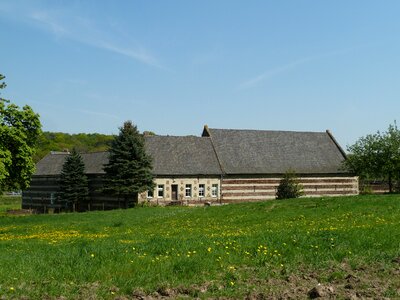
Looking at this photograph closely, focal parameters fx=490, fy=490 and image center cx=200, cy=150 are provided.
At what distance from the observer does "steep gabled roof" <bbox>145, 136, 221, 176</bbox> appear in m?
54.4

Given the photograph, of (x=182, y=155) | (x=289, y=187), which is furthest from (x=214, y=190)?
(x=289, y=187)

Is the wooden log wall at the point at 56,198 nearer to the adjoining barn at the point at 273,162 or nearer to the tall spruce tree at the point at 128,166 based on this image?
the tall spruce tree at the point at 128,166

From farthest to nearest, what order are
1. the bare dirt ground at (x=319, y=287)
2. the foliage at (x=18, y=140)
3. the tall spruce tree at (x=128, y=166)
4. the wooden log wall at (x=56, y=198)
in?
the wooden log wall at (x=56, y=198)
the tall spruce tree at (x=128, y=166)
the foliage at (x=18, y=140)
the bare dirt ground at (x=319, y=287)

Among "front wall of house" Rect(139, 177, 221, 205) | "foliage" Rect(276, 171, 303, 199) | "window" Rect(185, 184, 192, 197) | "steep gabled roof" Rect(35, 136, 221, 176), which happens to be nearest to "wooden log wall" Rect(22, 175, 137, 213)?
"steep gabled roof" Rect(35, 136, 221, 176)

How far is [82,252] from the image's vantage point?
12.0m

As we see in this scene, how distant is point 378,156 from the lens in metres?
54.0

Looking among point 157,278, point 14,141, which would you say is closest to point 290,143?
point 14,141

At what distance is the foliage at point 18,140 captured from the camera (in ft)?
96.4

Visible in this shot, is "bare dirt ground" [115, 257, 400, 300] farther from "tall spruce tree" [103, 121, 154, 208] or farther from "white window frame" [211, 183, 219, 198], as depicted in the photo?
"white window frame" [211, 183, 219, 198]

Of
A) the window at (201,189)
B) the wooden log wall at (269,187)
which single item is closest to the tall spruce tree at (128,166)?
the window at (201,189)

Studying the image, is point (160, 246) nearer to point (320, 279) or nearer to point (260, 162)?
point (320, 279)

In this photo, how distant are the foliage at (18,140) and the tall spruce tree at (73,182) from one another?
2591 centimetres

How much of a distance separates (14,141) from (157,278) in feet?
74.9

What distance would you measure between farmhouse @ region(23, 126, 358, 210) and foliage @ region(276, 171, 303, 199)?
115 inches
